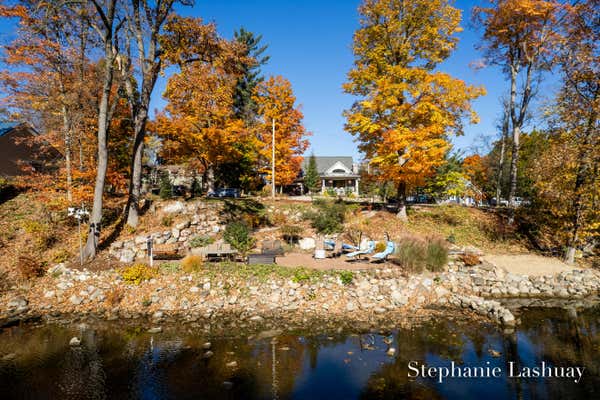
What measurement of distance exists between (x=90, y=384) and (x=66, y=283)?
6.21m

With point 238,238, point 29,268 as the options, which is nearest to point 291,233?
point 238,238

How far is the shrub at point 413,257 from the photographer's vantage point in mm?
13023

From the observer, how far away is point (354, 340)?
29.8 ft

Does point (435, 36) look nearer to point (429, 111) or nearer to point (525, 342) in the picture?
point (429, 111)

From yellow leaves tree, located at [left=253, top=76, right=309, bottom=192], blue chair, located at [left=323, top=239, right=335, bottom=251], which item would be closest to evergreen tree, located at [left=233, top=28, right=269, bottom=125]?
yellow leaves tree, located at [left=253, top=76, right=309, bottom=192]

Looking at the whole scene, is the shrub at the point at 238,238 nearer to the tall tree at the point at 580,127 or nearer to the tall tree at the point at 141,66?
the tall tree at the point at 141,66

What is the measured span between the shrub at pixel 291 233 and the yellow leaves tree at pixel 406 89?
597 centimetres

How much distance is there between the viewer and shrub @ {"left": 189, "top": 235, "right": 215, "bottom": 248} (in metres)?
15.5

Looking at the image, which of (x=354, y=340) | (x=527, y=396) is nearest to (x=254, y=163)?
(x=354, y=340)

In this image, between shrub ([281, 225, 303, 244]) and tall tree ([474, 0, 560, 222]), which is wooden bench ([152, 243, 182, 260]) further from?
tall tree ([474, 0, 560, 222])

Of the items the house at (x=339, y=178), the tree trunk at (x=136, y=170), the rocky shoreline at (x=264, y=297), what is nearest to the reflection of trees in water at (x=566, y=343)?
the rocky shoreline at (x=264, y=297)

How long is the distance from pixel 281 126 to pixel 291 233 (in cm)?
1361

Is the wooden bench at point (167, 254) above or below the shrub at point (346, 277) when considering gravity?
above

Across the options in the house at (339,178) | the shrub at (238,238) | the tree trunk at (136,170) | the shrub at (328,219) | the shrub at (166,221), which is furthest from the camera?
the house at (339,178)
